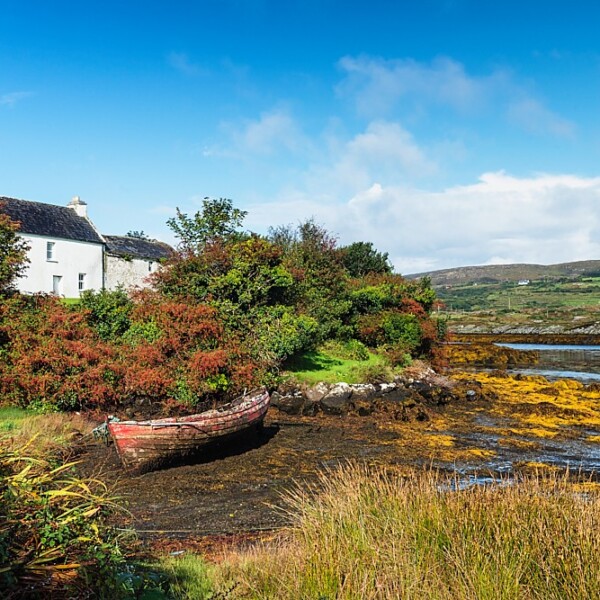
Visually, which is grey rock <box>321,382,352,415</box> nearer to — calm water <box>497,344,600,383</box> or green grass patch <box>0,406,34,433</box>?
green grass patch <box>0,406,34,433</box>

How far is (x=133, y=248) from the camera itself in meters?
50.3

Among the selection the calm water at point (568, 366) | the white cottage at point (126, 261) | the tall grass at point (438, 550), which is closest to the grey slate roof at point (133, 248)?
the white cottage at point (126, 261)

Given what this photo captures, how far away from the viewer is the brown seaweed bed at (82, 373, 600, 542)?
419 inches

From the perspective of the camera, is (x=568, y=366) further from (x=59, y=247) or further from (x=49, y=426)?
(x=59, y=247)

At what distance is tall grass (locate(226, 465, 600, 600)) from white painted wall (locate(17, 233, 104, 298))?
125ft

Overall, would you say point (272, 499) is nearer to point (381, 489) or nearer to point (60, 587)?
point (381, 489)

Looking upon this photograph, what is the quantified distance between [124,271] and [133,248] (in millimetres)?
2559

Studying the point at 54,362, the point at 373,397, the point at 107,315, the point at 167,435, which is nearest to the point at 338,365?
the point at 373,397

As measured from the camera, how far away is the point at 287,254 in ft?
114

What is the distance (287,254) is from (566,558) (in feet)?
97.9

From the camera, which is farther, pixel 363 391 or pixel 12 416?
pixel 363 391

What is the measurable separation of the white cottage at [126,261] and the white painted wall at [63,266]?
48.3 inches

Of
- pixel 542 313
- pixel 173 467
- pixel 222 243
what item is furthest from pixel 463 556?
pixel 542 313

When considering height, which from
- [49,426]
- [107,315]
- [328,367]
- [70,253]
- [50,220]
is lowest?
[49,426]
